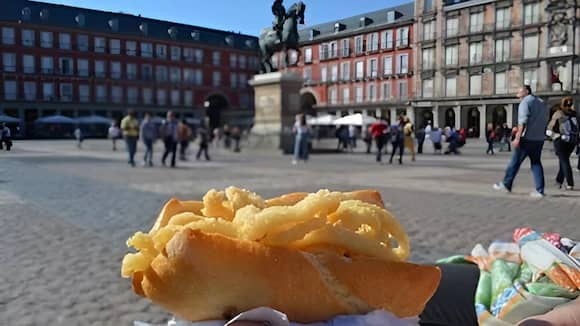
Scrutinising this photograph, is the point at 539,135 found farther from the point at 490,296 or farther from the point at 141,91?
the point at 141,91

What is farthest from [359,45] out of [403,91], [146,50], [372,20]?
[146,50]

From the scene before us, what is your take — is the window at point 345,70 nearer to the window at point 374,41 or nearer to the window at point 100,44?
the window at point 374,41

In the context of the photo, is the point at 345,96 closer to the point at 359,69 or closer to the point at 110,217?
the point at 359,69

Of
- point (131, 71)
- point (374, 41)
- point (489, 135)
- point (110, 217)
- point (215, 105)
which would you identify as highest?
point (374, 41)

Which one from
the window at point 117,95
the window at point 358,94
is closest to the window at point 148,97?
the window at point 117,95

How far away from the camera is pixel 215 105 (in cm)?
276

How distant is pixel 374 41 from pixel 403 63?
15 cm

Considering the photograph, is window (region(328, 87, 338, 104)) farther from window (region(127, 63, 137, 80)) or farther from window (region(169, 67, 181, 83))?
window (region(127, 63, 137, 80))

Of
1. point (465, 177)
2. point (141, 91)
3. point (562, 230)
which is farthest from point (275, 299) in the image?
point (465, 177)

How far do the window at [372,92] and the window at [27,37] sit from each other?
4.41ft

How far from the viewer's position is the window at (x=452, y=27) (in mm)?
2076

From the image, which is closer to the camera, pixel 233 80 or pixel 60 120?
pixel 60 120

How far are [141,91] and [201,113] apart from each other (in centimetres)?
43

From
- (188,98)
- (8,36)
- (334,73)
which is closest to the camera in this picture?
(8,36)
